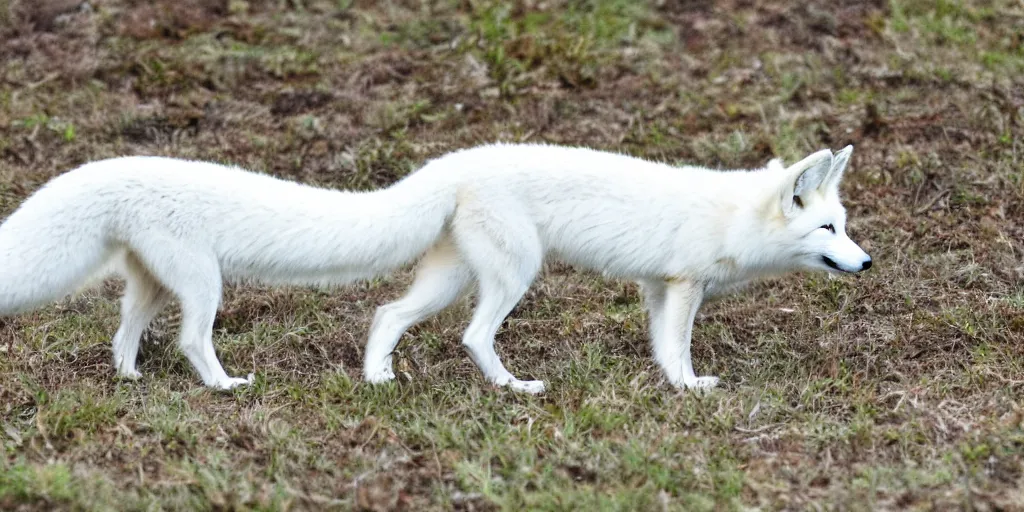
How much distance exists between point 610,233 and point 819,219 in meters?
1.16

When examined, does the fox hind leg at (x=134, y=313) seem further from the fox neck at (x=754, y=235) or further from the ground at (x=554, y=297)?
the fox neck at (x=754, y=235)

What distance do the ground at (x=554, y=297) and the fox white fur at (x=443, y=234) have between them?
43cm

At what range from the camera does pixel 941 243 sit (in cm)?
815

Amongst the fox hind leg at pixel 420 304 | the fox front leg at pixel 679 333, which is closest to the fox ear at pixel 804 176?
the fox front leg at pixel 679 333

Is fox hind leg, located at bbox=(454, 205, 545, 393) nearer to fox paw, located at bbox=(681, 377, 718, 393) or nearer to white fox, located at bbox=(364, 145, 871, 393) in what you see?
white fox, located at bbox=(364, 145, 871, 393)

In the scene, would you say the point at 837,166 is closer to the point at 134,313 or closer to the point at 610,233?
the point at 610,233

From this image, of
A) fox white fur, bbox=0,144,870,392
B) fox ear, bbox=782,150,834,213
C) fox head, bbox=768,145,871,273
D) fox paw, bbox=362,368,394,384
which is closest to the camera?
fox white fur, bbox=0,144,870,392

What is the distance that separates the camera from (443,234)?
6289 mm

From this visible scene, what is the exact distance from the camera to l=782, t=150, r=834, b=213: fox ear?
5.91m

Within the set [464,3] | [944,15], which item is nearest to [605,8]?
[464,3]

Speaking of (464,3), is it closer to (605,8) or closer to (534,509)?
(605,8)

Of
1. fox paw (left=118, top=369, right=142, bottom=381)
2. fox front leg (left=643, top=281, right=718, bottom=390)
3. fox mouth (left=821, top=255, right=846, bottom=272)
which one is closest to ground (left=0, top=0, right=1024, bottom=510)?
fox paw (left=118, top=369, right=142, bottom=381)

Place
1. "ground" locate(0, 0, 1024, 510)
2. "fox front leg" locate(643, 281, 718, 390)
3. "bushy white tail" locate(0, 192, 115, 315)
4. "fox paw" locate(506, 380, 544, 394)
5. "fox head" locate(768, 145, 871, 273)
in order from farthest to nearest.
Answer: "fox front leg" locate(643, 281, 718, 390) < "fox paw" locate(506, 380, 544, 394) < "fox head" locate(768, 145, 871, 273) < "bushy white tail" locate(0, 192, 115, 315) < "ground" locate(0, 0, 1024, 510)

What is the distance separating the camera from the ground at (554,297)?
520 cm
